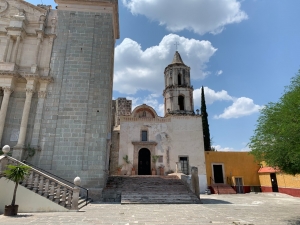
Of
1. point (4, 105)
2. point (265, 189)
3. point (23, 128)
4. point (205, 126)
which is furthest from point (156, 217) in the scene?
point (205, 126)

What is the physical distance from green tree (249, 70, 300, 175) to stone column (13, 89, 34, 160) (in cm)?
1126

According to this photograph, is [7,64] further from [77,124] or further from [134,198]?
[134,198]

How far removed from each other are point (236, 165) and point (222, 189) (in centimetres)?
366

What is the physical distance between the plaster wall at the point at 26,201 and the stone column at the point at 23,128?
10.7ft

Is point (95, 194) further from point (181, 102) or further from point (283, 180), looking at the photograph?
point (181, 102)

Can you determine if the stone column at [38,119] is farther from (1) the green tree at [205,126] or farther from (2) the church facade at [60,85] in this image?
(1) the green tree at [205,126]

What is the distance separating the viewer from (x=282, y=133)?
A: 663 cm

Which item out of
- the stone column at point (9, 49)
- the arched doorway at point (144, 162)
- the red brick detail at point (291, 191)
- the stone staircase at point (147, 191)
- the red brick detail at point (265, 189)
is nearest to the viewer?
the stone staircase at point (147, 191)

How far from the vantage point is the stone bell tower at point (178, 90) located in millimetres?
26016

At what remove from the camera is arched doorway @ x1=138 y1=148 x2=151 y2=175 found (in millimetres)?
22044

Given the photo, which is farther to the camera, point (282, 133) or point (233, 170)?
point (233, 170)

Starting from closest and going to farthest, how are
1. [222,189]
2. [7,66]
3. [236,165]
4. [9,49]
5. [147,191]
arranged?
1. [147,191]
2. [7,66]
3. [9,49]
4. [222,189]
5. [236,165]

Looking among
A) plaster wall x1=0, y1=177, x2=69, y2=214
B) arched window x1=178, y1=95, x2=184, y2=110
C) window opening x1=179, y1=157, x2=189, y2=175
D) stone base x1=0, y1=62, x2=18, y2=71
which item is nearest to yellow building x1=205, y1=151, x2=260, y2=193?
window opening x1=179, y1=157, x2=189, y2=175

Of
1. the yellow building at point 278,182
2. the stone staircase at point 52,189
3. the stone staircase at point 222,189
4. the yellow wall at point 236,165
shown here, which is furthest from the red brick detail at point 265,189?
the stone staircase at point 52,189
